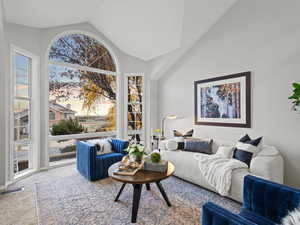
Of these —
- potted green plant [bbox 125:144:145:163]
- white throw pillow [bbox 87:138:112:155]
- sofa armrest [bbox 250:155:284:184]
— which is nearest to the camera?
sofa armrest [bbox 250:155:284:184]

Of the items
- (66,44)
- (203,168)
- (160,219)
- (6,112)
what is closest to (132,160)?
(160,219)

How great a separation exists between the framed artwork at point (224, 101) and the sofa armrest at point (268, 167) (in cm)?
85

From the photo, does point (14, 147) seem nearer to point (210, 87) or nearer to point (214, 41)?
point (210, 87)

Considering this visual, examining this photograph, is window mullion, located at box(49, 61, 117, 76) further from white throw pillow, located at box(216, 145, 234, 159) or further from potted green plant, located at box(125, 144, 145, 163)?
white throw pillow, located at box(216, 145, 234, 159)

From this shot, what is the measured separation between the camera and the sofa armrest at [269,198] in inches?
50.2

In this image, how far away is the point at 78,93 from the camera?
4.28 m

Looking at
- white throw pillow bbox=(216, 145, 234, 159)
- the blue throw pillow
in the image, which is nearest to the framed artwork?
white throw pillow bbox=(216, 145, 234, 159)

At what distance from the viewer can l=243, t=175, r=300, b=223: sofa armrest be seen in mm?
1274

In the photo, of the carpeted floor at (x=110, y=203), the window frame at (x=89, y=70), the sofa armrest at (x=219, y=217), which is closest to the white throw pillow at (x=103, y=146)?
the carpeted floor at (x=110, y=203)

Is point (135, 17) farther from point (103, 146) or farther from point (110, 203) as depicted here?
point (110, 203)

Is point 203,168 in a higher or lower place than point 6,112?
lower

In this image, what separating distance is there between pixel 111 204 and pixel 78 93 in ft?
9.68

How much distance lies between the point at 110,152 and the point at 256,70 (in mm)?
3289

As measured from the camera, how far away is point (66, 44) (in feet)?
13.5
